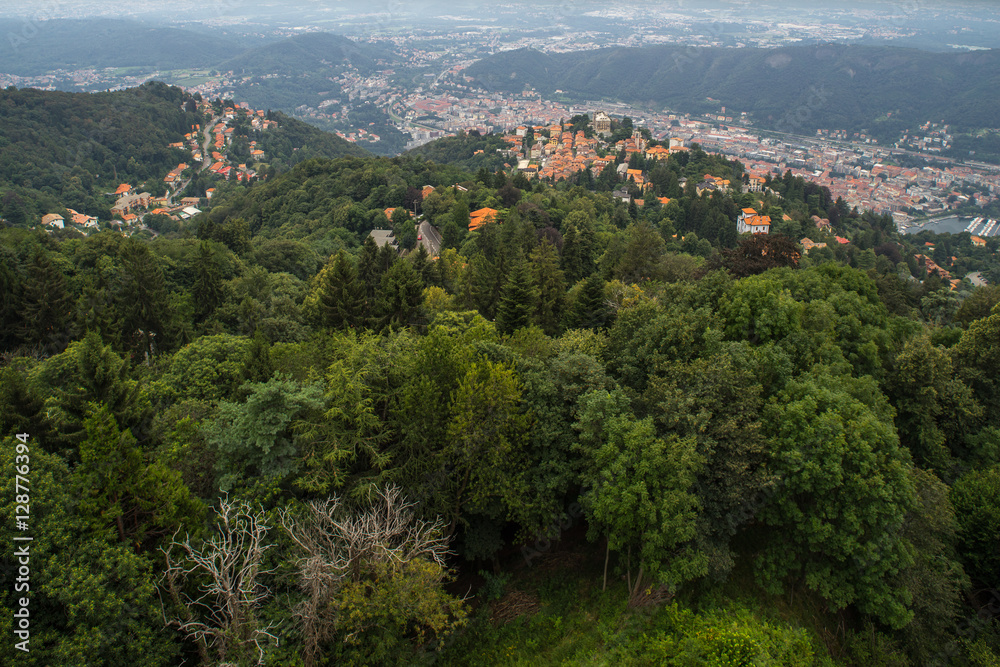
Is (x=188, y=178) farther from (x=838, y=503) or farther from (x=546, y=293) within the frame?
(x=838, y=503)

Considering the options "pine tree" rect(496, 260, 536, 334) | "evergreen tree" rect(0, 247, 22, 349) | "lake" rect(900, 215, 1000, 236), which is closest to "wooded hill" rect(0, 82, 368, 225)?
"evergreen tree" rect(0, 247, 22, 349)

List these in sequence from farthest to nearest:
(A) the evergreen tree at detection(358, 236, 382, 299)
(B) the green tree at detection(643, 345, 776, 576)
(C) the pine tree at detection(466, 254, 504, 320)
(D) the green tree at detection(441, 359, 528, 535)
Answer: (A) the evergreen tree at detection(358, 236, 382, 299) → (C) the pine tree at detection(466, 254, 504, 320) → (D) the green tree at detection(441, 359, 528, 535) → (B) the green tree at detection(643, 345, 776, 576)

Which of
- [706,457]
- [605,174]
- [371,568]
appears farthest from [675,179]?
[371,568]

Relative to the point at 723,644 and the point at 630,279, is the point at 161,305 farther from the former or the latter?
the point at 723,644

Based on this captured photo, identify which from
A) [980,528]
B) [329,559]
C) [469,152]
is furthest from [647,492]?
[469,152]

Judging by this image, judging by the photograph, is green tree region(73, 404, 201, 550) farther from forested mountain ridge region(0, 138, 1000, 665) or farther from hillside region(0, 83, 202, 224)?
hillside region(0, 83, 202, 224)
